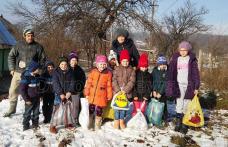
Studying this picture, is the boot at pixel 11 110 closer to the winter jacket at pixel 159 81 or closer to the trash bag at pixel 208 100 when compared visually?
the winter jacket at pixel 159 81

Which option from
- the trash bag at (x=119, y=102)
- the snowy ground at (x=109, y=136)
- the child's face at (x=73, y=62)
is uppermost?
the child's face at (x=73, y=62)

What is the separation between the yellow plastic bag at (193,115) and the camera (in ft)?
20.3

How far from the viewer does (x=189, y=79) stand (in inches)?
241

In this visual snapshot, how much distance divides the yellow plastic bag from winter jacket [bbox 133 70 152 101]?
0.82m

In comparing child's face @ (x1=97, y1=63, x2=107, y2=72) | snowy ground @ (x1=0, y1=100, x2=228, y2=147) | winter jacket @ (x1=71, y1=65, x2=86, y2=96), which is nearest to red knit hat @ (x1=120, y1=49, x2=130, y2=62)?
child's face @ (x1=97, y1=63, x2=107, y2=72)

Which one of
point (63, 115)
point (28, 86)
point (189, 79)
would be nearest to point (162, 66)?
point (189, 79)

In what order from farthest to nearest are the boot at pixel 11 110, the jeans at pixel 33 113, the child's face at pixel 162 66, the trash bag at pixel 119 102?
the boot at pixel 11 110, the child's face at pixel 162 66, the trash bag at pixel 119 102, the jeans at pixel 33 113

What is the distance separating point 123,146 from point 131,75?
1428 millimetres

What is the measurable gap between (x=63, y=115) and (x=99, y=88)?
813 millimetres

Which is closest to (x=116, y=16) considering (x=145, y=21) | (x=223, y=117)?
(x=145, y=21)

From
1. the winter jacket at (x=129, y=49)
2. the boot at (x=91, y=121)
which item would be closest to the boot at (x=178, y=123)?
the winter jacket at (x=129, y=49)

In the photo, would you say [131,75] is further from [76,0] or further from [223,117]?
[76,0]

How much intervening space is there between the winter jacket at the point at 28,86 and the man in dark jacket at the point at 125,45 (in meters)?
1.82

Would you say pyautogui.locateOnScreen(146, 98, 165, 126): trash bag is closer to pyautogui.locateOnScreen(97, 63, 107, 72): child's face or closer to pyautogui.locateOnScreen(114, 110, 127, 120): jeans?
pyautogui.locateOnScreen(114, 110, 127, 120): jeans
